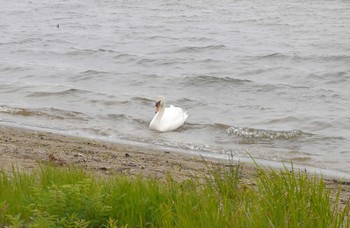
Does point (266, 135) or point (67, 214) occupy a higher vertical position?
point (67, 214)

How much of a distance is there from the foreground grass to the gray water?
560 cm

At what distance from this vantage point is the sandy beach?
766 cm

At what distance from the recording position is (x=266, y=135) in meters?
12.0

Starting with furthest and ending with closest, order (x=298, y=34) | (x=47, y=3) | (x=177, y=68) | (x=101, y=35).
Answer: (x=47, y=3), (x=101, y=35), (x=298, y=34), (x=177, y=68)

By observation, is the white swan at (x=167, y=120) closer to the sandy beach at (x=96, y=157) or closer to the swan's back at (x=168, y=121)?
the swan's back at (x=168, y=121)

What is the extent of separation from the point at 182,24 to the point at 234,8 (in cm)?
403

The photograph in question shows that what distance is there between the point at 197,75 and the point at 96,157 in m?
9.07

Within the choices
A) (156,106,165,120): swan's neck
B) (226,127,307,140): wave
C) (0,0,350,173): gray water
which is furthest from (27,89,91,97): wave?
(226,127,307,140): wave

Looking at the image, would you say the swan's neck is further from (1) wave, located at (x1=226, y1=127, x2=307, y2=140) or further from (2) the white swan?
(1) wave, located at (x1=226, y1=127, x2=307, y2=140)

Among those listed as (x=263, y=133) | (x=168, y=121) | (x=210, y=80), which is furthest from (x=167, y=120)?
(x=210, y=80)

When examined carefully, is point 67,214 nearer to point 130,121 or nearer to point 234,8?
point 130,121

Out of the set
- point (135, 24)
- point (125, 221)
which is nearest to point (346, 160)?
point (125, 221)

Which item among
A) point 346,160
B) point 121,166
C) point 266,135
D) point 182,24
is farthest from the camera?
point 182,24

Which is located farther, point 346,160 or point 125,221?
point 346,160
